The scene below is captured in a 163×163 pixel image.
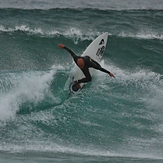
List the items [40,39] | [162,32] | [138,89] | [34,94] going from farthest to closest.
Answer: [162,32] < [40,39] < [138,89] < [34,94]

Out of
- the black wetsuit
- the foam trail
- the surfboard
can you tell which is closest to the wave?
the surfboard

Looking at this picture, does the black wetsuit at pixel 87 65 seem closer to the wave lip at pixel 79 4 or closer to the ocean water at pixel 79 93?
the ocean water at pixel 79 93

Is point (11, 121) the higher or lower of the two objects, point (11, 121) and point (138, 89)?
the lower

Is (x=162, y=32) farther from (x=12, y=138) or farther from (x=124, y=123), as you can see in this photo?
(x=12, y=138)

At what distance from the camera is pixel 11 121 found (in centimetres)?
1157

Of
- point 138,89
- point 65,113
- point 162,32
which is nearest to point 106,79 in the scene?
point 138,89

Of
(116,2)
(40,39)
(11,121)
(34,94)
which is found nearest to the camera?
(11,121)

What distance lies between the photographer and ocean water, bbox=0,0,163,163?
10641 mm

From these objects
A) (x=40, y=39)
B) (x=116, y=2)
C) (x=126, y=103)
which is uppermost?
(x=116, y=2)

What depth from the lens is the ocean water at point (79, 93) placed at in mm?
10641

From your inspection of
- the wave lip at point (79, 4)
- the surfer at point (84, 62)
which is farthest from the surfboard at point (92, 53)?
the wave lip at point (79, 4)

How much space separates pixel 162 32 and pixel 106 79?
534 centimetres

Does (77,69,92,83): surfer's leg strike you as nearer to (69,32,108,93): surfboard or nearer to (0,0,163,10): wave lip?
(69,32,108,93): surfboard

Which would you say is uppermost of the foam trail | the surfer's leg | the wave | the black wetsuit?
the wave
